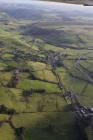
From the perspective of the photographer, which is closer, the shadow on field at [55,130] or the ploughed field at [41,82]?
the shadow on field at [55,130]

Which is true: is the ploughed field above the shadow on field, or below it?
below

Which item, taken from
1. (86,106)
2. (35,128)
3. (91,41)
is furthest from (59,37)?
(35,128)

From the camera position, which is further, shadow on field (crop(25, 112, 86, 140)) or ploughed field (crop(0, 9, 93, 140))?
ploughed field (crop(0, 9, 93, 140))

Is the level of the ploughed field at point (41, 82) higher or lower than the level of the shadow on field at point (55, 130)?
lower

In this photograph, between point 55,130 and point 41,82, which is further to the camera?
point 41,82

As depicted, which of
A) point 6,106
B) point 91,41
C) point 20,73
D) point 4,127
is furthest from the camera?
point 91,41

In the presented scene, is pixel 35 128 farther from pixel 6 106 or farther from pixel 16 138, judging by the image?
pixel 6 106

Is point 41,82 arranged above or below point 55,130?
below

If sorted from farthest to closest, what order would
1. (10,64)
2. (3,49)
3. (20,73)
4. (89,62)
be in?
(3,49), (89,62), (10,64), (20,73)
